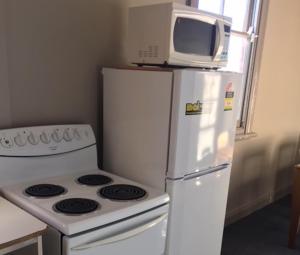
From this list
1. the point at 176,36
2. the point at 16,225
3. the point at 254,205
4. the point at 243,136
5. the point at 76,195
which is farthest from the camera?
the point at 254,205

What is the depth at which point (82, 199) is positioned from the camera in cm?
146

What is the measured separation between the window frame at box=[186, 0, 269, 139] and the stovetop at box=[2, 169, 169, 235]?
1713 millimetres

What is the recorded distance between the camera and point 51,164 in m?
1.72

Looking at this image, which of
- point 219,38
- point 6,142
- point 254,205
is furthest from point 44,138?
point 254,205

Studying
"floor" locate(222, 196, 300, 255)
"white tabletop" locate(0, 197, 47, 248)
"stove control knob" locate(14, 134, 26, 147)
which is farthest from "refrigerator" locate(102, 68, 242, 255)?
"floor" locate(222, 196, 300, 255)

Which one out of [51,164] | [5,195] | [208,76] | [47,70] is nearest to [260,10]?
[208,76]

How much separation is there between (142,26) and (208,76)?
43 cm

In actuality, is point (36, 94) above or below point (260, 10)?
below

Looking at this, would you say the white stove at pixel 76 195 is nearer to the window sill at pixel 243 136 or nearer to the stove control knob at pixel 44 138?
the stove control knob at pixel 44 138

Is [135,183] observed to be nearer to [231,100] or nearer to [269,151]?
[231,100]

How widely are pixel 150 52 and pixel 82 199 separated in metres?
0.81

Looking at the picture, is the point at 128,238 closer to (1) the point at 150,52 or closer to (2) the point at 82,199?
(2) the point at 82,199

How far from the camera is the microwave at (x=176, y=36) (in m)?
1.61

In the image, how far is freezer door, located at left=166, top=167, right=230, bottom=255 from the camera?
5.54 feet
